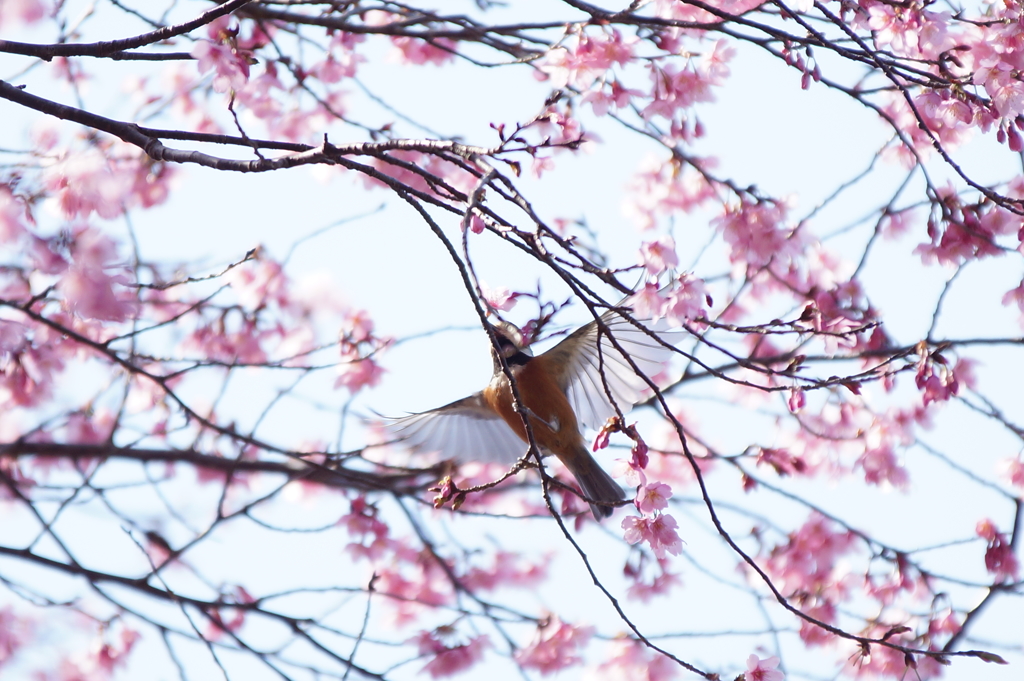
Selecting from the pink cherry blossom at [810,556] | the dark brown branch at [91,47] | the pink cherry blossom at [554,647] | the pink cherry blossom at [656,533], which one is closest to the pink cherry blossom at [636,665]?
the pink cherry blossom at [554,647]

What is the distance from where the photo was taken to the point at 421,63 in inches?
211

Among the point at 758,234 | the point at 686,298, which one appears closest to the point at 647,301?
the point at 686,298

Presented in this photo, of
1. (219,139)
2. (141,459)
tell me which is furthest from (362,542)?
(219,139)

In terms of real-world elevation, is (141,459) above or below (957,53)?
below

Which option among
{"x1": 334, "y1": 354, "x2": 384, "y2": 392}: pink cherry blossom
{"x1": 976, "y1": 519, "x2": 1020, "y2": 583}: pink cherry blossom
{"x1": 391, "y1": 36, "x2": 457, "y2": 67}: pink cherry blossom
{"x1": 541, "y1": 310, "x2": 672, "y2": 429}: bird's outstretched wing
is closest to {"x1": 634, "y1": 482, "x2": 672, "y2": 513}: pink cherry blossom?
{"x1": 541, "y1": 310, "x2": 672, "y2": 429}: bird's outstretched wing

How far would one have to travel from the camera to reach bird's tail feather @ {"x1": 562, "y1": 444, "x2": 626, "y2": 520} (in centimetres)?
417

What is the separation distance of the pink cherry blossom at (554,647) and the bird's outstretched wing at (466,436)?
3.24 feet

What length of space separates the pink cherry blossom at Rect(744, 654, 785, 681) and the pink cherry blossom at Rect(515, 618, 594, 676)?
7.42 ft

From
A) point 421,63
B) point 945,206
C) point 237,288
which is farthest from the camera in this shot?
point 237,288

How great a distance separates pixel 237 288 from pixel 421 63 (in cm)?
177

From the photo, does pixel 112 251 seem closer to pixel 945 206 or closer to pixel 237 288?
pixel 237 288

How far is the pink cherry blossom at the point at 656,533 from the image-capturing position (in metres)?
Result: 2.62

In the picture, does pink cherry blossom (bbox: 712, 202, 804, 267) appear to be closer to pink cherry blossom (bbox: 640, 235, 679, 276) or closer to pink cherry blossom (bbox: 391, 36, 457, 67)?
pink cherry blossom (bbox: 640, 235, 679, 276)

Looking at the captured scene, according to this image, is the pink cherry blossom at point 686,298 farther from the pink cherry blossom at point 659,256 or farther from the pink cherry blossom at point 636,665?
the pink cherry blossom at point 636,665
